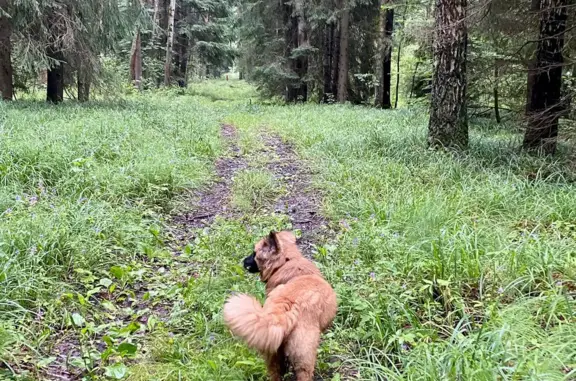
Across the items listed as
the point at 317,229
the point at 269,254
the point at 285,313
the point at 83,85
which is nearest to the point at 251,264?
the point at 269,254

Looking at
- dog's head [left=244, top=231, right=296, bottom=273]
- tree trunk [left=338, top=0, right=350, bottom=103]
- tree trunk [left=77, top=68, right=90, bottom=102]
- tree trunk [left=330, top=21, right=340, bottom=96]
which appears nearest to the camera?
dog's head [left=244, top=231, right=296, bottom=273]

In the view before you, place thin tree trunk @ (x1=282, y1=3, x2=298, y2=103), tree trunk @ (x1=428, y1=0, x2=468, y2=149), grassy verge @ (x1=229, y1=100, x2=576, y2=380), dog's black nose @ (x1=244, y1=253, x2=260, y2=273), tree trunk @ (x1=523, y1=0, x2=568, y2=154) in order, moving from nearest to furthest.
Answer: grassy verge @ (x1=229, y1=100, x2=576, y2=380)
dog's black nose @ (x1=244, y1=253, x2=260, y2=273)
tree trunk @ (x1=428, y1=0, x2=468, y2=149)
tree trunk @ (x1=523, y1=0, x2=568, y2=154)
thin tree trunk @ (x1=282, y1=3, x2=298, y2=103)

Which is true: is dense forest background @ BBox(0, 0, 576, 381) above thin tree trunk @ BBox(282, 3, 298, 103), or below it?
below

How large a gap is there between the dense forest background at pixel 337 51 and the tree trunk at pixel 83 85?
0.16ft

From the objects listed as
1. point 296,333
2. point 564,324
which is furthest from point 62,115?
point 564,324

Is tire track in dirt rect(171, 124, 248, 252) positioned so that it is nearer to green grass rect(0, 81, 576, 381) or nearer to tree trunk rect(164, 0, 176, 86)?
green grass rect(0, 81, 576, 381)

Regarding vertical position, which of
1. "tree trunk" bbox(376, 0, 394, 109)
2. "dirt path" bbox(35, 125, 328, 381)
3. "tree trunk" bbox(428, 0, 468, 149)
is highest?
"tree trunk" bbox(376, 0, 394, 109)

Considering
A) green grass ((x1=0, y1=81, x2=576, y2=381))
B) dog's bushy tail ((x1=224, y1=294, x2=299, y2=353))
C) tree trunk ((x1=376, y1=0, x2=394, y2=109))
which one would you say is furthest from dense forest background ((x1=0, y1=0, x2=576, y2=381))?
tree trunk ((x1=376, y1=0, x2=394, y2=109))

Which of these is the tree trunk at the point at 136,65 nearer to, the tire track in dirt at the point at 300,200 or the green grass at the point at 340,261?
the tire track in dirt at the point at 300,200

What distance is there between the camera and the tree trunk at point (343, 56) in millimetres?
18297

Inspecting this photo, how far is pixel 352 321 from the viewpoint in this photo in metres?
2.96

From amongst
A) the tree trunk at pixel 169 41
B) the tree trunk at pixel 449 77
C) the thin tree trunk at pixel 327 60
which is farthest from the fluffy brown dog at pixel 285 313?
the tree trunk at pixel 169 41

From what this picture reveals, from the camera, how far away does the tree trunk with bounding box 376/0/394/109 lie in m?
17.2

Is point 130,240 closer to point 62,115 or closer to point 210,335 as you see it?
point 210,335
